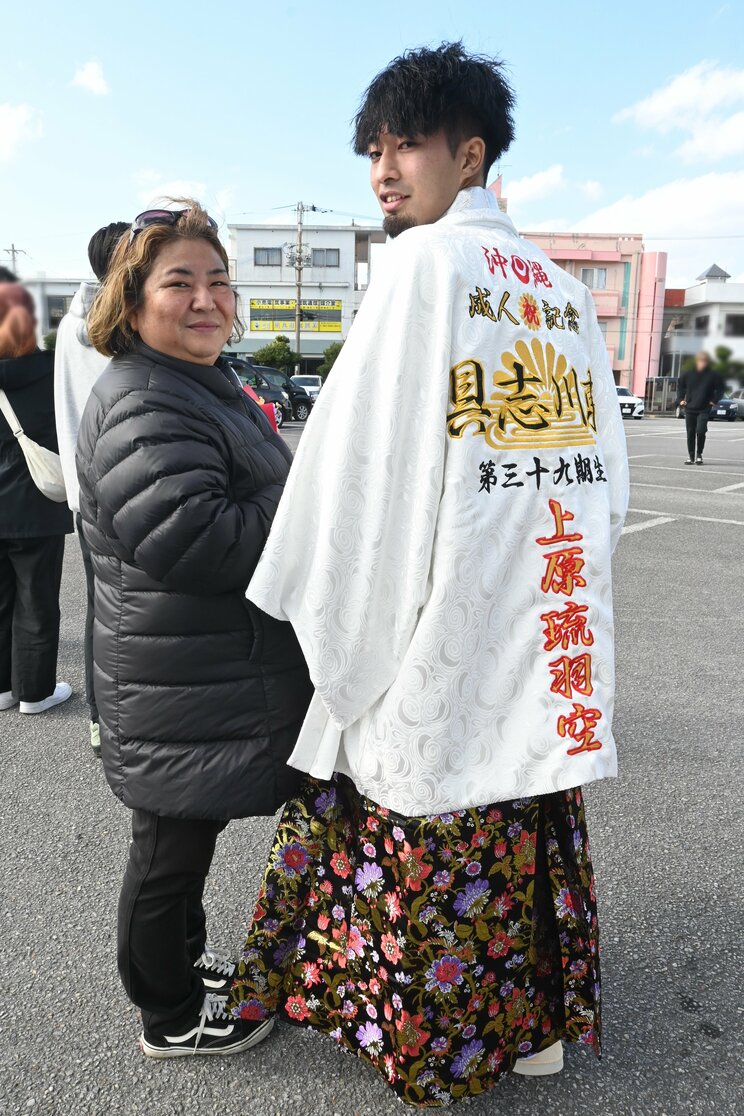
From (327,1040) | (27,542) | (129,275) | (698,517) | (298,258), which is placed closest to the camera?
(129,275)

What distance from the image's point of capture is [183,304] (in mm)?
1463

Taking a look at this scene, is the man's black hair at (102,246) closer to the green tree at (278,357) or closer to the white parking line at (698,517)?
the white parking line at (698,517)

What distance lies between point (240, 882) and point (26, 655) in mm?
1525

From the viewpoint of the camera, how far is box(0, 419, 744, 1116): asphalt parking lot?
5.12ft

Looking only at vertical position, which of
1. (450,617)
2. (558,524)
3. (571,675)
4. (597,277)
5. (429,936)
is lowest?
(429,936)

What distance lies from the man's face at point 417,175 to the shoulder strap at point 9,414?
2.10 m

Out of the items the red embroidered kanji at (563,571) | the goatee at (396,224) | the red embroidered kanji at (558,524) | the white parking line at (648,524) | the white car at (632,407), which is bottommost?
the white parking line at (648,524)

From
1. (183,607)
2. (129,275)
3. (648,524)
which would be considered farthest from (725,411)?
(183,607)

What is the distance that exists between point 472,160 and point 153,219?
0.56 meters

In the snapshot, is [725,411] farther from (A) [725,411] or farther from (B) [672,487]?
(B) [672,487]

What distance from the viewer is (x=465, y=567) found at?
1.23 meters

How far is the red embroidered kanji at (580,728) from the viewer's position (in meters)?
1.32

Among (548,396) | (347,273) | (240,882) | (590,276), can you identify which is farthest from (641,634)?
(347,273)

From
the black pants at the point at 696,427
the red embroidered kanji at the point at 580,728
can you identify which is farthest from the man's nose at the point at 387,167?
the black pants at the point at 696,427
